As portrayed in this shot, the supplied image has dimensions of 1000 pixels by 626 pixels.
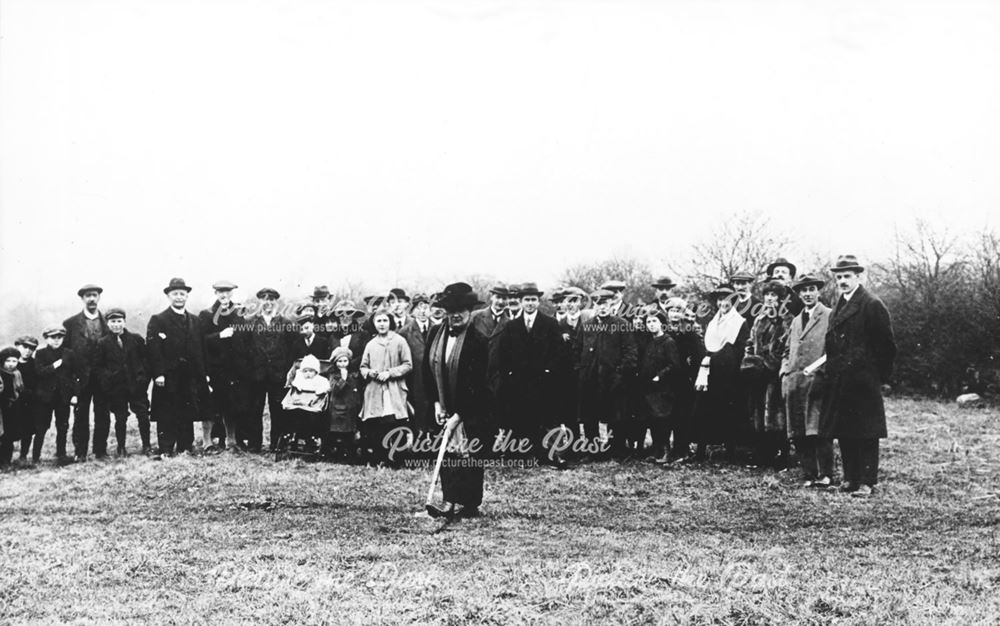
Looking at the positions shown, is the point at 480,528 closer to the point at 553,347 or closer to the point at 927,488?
the point at 553,347

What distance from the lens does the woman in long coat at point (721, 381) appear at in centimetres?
987

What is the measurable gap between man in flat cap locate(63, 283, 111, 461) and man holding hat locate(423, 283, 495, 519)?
5642 millimetres

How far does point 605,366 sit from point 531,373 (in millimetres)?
1098

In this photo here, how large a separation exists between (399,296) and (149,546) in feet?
17.0

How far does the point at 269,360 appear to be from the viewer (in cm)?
1109

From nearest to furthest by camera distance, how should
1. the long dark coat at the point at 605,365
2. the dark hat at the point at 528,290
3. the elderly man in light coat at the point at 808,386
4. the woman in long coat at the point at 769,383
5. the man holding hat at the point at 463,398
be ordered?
the man holding hat at the point at 463,398 → the elderly man in light coat at the point at 808,386 → the dark hat at the point at 528,290 → the woman in long coat at the point at 769,383 → the long dark coat at the point at 605,365

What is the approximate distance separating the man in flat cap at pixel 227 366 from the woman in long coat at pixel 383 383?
186 cm

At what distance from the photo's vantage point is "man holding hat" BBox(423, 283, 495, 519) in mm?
7277

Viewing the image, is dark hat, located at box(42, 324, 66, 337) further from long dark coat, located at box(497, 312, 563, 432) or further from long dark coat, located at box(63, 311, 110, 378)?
long dark coat, located at box(497, 312, 563, 432)

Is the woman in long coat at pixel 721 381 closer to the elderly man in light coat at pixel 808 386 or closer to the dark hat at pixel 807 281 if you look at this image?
the elderly man in light coat at pixel 808 386

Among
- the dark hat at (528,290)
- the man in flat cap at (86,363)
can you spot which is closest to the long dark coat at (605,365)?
the dark hat at (528,290)

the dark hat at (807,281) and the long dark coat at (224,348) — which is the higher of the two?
the dark hat at (807,281)

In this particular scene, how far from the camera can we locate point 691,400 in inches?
403

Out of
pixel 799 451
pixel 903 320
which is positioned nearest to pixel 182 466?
pixel 799 451
